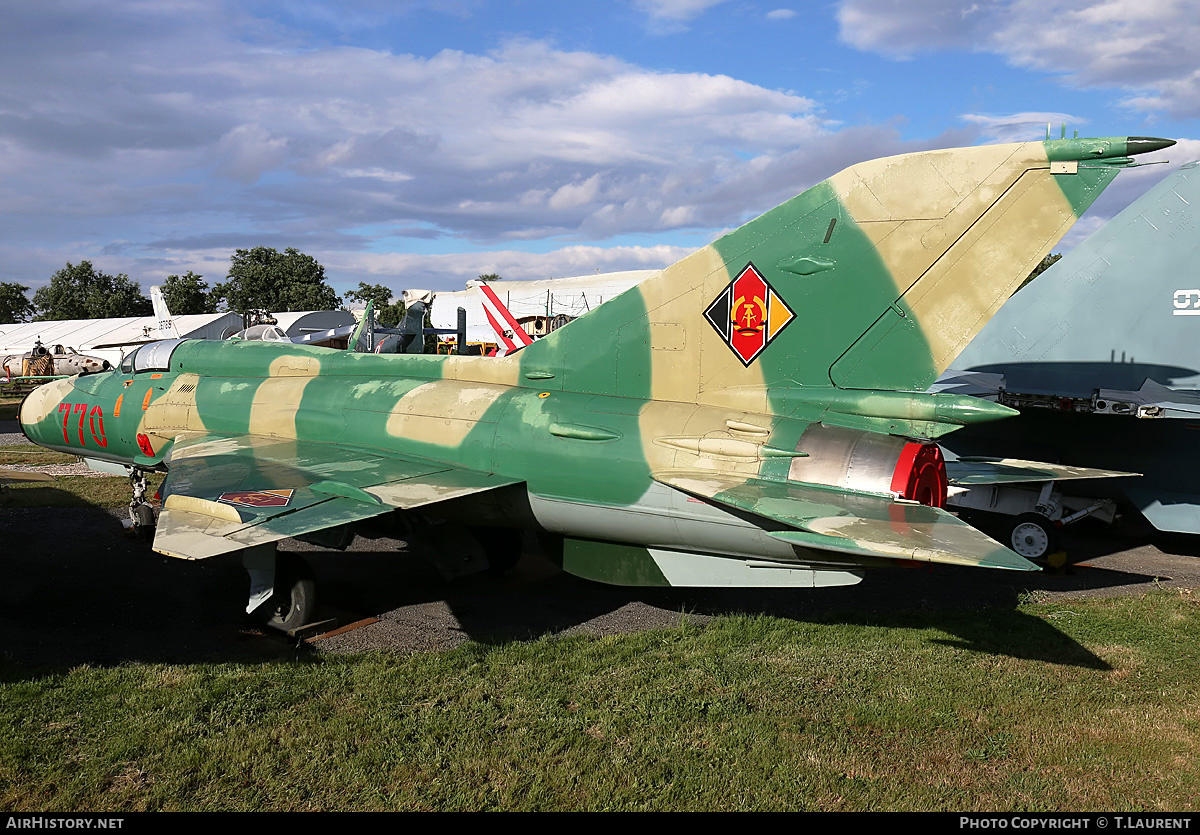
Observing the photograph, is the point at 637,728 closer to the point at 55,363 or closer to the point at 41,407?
the point at 41,407

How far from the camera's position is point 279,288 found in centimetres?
7275

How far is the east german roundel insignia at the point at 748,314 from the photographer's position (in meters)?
6.70

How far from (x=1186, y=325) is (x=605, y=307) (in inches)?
351

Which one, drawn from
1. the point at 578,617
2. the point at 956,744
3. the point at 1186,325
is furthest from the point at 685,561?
the point at 1186,325

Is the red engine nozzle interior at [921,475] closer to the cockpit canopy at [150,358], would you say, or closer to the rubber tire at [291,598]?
the rubber tire at [291,598]

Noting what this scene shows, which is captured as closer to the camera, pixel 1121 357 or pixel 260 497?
pixel 260 497

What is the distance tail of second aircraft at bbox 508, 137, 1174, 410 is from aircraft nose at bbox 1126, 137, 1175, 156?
1 cm

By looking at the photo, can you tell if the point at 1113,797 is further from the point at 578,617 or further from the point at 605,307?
the point at 605,307

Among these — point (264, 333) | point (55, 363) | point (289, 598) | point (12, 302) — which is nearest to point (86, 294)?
point (12, 302)

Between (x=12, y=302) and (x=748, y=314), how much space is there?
105934 mm

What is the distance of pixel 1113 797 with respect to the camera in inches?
181

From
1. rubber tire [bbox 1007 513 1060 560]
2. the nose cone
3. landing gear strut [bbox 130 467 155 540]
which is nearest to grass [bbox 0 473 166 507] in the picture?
the nose cone

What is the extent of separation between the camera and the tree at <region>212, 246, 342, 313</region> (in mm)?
71375

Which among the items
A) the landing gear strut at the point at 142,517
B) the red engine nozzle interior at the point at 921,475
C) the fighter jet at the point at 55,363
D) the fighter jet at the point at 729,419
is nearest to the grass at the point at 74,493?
the landing gear strut at the point at 142,517
